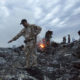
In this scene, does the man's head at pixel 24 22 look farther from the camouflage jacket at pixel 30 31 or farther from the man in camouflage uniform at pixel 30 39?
the camouflage jacket at pixel 30 31

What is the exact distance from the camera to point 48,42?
34031 mm

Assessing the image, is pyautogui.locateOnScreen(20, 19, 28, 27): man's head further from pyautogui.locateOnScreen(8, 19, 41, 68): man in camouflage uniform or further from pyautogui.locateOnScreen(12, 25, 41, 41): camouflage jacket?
pyautogui.locateOnScreen(12, 25, 41, 41): camouflage jacket

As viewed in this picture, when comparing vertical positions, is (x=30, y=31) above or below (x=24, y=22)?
below

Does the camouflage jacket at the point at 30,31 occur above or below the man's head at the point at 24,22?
below

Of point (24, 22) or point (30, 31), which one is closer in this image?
point (24, 22)

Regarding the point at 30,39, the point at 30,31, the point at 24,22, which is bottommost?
the point at 30,39

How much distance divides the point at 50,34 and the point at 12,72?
90.7 ft

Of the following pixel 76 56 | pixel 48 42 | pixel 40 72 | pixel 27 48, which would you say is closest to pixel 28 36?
pixel 27 48

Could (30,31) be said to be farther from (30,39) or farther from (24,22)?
(24,22)

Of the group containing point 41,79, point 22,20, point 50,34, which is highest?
point 50,34

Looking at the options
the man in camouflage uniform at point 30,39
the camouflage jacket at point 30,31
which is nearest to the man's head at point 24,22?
the man in camouflage uniform at point 30,39

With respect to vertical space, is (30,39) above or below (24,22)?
below

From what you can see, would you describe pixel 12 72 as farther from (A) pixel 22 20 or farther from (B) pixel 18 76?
(A) pixel 22 20

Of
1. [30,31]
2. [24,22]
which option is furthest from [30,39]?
[24,22]
